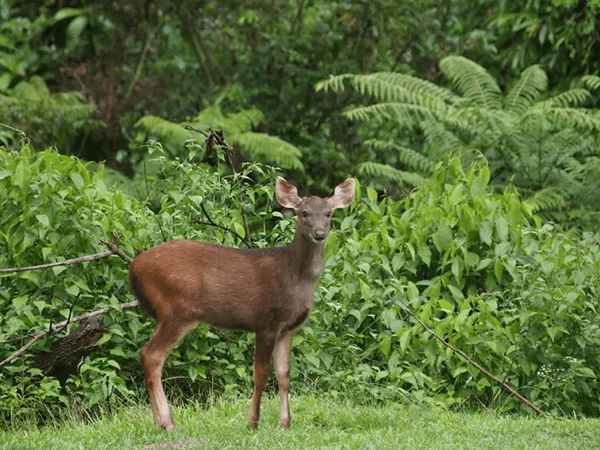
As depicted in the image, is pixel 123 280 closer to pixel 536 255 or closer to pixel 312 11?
pixel 536 255

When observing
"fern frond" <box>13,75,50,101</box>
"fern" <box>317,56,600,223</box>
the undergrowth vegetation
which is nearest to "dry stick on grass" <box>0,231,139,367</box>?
the undergrowth vegetation

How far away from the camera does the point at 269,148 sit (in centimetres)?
1328

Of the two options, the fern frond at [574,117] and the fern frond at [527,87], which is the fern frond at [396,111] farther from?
the fern frond at [574,117]

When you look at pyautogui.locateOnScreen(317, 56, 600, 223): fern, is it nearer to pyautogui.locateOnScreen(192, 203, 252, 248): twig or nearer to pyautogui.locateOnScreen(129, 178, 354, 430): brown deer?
pyautogui.locateOnScreen(192, 203, 252, 248): twig

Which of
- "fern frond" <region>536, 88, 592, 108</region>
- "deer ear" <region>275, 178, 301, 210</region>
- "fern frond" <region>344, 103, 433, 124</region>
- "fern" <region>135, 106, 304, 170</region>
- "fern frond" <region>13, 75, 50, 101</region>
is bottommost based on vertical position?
"fern" <region>135, 106, 304, 170</region>

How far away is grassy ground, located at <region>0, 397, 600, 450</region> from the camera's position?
18.4ft

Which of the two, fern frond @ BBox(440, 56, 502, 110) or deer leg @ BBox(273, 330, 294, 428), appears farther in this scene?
fern frond @ BBox(440, 56, 502, 110)

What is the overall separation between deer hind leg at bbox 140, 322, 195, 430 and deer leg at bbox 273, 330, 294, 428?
1.91 feet

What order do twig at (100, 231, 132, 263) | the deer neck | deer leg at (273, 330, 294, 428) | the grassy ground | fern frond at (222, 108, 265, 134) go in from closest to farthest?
1. the grassy ground
2. the deer neck
3. deer leg at (273, 330, 294, 428)
4. twig at (100, 231, 132, 263)
5. fern frond at (222, 108, 265, 134)

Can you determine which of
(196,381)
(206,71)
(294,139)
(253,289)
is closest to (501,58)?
(294,139)

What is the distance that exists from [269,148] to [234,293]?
750 cm

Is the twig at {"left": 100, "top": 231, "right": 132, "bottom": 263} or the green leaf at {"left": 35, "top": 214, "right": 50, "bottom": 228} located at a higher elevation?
the green leaf at {"left": 35, "top": 214, "right": 50, "bottom": 228}

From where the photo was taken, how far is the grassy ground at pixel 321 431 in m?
5.62

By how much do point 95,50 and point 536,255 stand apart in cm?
1004
